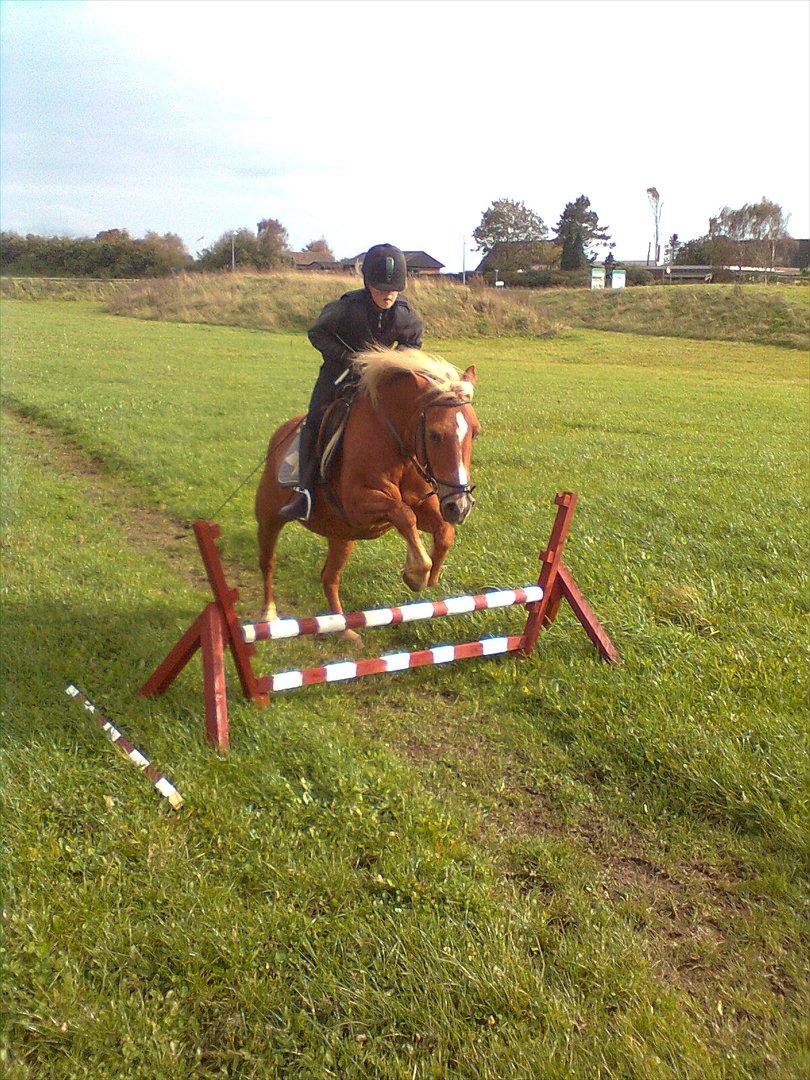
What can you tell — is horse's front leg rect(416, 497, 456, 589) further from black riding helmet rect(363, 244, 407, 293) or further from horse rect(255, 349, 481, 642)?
black riding helmet rect(363, 244, 407, 293)

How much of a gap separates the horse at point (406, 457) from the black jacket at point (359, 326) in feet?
0.65

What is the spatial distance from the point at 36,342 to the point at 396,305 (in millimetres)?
24350

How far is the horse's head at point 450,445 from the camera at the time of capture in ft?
13.1

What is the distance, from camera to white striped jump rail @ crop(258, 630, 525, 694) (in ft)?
14.1

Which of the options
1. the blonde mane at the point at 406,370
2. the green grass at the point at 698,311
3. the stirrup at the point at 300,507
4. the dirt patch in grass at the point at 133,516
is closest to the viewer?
the blonde mane at the point at 406,370

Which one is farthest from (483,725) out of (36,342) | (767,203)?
(767,203)

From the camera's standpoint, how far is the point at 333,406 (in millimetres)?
4812

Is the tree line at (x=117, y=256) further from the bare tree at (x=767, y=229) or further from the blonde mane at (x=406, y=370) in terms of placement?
the bare tree at (x=767, y=229)

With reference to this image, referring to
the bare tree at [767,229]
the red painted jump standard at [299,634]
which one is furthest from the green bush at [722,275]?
the red painted jump standard at [299,634]

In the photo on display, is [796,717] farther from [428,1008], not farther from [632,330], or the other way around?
[632,330]

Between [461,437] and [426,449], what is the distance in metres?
0.21

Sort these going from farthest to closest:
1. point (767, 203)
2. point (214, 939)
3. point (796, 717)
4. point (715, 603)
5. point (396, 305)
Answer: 1. point (767, 203)
2. point (715, 603)
3. point (396, 305)
4. point (796, 717)
5. point (214, 939)

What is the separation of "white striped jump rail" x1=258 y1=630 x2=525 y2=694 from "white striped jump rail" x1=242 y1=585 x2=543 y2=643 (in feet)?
0.17

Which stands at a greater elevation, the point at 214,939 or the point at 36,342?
the point at 36,342
